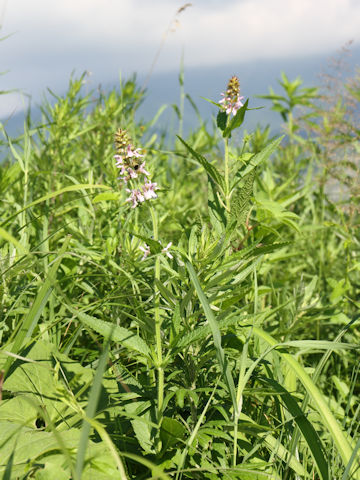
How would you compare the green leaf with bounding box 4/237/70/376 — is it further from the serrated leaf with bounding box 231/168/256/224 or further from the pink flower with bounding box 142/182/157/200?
the serrated leaf with bounding box 231/168/256/224

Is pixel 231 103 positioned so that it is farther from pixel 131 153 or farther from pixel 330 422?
pixel 330 422

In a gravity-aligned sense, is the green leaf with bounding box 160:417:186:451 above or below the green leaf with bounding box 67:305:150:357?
below

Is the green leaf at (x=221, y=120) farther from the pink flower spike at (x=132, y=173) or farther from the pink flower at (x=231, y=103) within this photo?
the pink flower spike at (x=132, y=173)

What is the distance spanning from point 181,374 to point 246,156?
75 centimetres

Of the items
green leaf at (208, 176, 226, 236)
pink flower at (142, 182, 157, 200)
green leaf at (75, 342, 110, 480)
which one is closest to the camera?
green leaf at (75, 342, 110, 480)

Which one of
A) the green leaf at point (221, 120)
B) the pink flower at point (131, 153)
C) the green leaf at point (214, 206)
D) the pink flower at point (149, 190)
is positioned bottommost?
the green leaf at point (214, 206)

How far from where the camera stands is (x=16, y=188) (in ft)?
7.77

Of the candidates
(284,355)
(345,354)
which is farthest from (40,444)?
(345,354)

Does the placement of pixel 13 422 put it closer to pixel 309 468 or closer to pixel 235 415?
A: pixel 235 415

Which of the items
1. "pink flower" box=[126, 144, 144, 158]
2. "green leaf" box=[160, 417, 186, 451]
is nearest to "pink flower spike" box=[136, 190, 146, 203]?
"pink flower" box=[126, 144, 144, 158]

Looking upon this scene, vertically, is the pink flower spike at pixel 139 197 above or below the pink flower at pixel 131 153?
below

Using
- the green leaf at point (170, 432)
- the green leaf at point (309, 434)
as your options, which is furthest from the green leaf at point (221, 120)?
the green leaf at point (170, 432)

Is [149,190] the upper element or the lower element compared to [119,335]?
upper

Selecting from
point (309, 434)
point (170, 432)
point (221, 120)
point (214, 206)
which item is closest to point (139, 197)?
point (214, 206)
